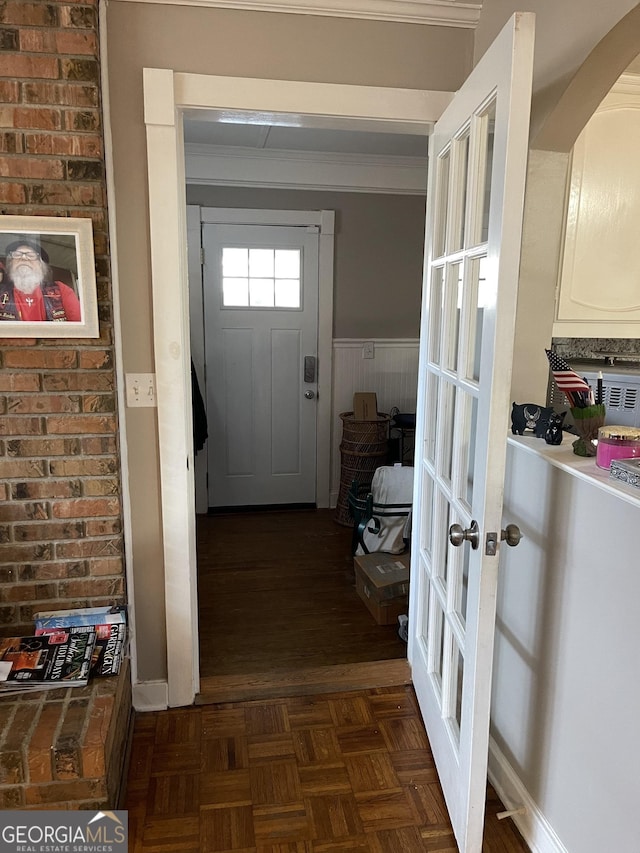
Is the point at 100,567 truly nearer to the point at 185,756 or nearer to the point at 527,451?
the point at 185,756

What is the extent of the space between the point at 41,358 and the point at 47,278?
238 millimetres

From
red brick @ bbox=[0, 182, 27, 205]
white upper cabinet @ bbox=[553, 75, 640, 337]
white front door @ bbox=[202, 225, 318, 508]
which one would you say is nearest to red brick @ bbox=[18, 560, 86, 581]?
red brick @ bbox=[0, 182, 27, 205]

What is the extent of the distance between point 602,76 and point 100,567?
1.97m

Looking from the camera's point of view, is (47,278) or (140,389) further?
(140,389)

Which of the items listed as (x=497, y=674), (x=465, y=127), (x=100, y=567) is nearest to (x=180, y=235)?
(x=465, y=127)

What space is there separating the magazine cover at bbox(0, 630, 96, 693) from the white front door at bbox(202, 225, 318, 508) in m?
2.34

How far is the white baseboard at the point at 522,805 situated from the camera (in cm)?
150

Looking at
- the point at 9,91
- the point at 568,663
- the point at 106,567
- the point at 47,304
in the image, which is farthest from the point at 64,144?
the point at 568,663

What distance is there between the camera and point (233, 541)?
3.67m

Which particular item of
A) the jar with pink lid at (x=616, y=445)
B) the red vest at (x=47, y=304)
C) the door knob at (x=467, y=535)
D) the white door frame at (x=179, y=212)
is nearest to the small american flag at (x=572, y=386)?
the jar with pink lid at (x=616, y=445)

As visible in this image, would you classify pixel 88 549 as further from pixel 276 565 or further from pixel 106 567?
pixel 276 565

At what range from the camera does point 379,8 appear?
1.84 metres

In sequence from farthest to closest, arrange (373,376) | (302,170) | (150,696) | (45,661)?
1. (373,376)
2. (302,170)
3. (150,696)
4. (45,661)

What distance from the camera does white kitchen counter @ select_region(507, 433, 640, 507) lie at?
1.19 m
